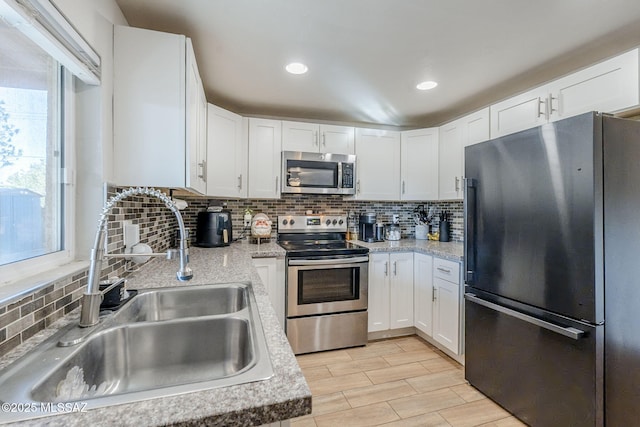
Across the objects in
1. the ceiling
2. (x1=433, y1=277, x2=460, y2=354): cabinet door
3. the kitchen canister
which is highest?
the ceiling

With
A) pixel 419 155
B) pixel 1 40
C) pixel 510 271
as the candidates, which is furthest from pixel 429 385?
pixel 1 40

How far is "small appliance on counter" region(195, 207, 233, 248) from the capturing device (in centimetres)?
257

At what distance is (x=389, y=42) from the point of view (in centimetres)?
169

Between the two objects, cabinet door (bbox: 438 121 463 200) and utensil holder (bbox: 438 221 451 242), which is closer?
cabinet door (bbox: 438 121 463 200)

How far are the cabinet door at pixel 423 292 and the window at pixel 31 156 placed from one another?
2.44 meters

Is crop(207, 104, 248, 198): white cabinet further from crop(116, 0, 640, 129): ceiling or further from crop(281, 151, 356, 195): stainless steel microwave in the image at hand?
crop(281, 151, 356, 195): stainless steel microwave

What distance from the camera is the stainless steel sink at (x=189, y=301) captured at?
4.06 feet

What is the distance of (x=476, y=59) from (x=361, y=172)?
4.47 feet

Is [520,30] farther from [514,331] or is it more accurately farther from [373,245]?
[373,245]

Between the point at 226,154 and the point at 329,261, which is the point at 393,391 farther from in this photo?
the point at 226,154

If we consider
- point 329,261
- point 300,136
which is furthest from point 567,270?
point 300,136

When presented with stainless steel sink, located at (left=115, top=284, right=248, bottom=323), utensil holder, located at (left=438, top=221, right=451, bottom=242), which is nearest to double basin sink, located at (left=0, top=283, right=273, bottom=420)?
stainless steel sink, located at (left=115, top=284, right=248, bottom=323)

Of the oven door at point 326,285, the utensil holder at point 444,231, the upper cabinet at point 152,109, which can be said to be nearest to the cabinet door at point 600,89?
the utensil holder at point 444,231

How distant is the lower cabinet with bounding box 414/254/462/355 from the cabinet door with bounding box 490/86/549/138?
110 centimetres
